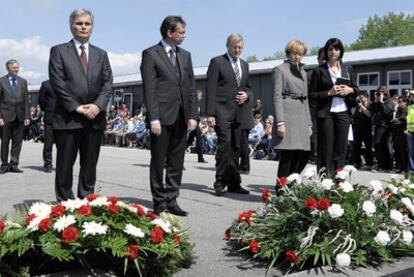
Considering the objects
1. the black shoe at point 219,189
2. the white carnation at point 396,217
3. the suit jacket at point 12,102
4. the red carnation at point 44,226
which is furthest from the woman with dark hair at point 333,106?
the suit jacket at point 12,102

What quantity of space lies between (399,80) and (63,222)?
2225 cm

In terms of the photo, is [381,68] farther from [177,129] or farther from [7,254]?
[7,254]

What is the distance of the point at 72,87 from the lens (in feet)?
18.2


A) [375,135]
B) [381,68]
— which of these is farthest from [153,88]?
[381,68]

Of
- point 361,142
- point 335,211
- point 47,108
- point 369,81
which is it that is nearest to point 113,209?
point 335,211

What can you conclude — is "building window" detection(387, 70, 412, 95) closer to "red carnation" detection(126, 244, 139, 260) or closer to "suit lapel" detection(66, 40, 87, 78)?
"suit lapel" detection(66, 40, 87, 78)

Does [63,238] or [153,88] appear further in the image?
[153,88]

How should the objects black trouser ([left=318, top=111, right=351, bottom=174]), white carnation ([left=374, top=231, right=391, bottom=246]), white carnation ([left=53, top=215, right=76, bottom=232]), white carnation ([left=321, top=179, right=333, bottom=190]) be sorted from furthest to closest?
1. black trouser ([left=318, top=111, right=351, bottom=174])
2. white carnation ([left=321, top=179, right=333, bottom=190])
3. white carnation ([left=374, top=231, right=391, bottom=246])
4. white carnation ([left=53, top=215, right=76, bottom=232])

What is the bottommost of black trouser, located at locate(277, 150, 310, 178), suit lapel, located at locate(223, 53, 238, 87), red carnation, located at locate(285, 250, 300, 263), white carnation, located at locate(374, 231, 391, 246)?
red carnation, located at locate(285, 250, 300, 263)

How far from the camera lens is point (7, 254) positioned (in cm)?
325

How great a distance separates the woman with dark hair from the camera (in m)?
6.64

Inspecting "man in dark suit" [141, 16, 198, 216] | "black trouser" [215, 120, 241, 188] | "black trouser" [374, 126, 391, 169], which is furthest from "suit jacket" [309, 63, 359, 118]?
"black trouser" [374, 126, 391, 169]

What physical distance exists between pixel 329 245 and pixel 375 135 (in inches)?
418

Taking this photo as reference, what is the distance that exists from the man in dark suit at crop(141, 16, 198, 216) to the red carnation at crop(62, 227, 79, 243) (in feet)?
8.22
